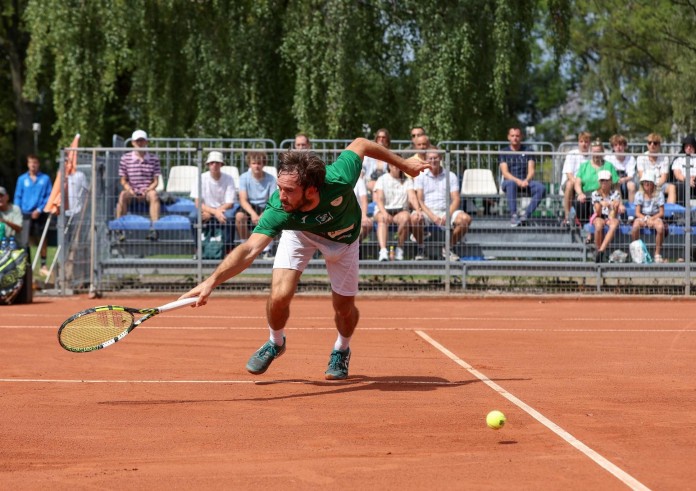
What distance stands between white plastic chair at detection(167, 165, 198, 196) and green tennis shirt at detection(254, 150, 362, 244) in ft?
27.3

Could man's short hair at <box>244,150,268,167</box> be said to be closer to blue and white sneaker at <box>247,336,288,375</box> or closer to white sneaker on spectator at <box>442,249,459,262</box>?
white sneaker on spectator at <box>442,249,459,262</box>

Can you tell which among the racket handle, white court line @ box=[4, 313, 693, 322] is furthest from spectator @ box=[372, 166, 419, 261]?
the racket handle

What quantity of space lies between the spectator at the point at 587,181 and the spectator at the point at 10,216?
335 inches

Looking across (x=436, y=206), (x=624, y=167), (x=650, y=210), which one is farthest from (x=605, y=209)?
(x=436, y=206)

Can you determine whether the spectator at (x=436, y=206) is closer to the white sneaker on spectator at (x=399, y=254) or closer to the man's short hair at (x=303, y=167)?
the white sneaker on spectator at (x=399, y=254)

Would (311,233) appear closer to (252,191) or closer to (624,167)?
(252,191)

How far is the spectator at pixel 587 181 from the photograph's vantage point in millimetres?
16297

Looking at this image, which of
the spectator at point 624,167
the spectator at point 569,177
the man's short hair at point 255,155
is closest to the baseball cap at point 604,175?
the spectator at point 569,177

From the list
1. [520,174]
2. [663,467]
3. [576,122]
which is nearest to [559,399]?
[663,467]

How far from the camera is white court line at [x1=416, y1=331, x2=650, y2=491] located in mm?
5441

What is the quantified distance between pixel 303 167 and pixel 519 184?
9393mm

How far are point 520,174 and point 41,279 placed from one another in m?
8.12

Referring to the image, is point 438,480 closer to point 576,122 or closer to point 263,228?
point 263,228

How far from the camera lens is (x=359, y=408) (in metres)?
7.48
